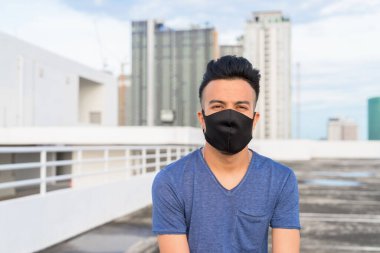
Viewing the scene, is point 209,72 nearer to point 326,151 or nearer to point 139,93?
point 326,151

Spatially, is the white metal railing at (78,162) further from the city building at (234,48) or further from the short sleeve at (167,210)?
the city building at (234,48)

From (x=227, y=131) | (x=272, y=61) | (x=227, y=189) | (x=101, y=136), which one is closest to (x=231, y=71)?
(x=227, y=131)

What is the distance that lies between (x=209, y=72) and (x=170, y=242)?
833 millimetres

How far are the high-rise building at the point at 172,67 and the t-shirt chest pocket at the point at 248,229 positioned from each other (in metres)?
133

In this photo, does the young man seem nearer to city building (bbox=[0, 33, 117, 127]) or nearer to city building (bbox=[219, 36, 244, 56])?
city building (bbox=[0, 33, 117, 127])

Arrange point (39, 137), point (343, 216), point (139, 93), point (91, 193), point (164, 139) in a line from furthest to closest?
point (139, 93)
point (39, 137)
point (164, 139)
point (343, 216)
point (91, 193)

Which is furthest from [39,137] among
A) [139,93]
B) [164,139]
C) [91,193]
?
[139,93]

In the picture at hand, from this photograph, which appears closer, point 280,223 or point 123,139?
point 280,223

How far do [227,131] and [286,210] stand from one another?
48 centimetres

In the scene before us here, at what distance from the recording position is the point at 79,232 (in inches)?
327

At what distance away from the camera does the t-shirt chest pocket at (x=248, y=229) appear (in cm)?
209

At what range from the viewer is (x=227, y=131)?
2166 mm

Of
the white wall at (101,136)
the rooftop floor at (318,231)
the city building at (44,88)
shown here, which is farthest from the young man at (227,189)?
the city building at (44,88)

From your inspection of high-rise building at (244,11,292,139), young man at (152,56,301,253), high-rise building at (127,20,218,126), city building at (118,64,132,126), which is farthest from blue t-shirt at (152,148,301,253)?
high-rise building at (244,11,292,139)
